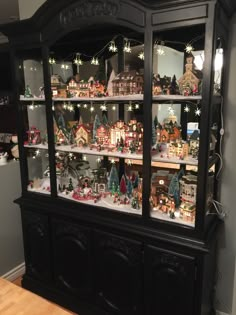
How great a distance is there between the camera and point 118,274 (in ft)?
6.37

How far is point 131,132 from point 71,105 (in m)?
0.59

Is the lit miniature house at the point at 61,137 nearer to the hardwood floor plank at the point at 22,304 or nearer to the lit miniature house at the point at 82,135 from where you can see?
the lit miniature house at the point at 82,135

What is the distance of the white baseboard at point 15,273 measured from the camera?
2.61 m

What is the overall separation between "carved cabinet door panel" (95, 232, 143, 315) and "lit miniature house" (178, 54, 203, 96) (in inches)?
40.0

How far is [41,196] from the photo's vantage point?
225 cm

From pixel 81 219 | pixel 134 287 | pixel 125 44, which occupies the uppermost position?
pixel 125 44

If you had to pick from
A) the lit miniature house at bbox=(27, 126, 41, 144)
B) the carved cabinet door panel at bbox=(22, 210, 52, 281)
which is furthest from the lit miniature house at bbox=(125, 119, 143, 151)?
the carved cabinet door panel at bbox=(22, 210, 52, 281)

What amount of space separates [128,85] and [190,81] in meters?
0.42

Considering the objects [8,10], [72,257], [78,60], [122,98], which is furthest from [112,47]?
[8,10]

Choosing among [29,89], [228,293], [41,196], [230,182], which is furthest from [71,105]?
[228,293]

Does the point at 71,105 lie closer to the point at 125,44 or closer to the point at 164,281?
the point at 125,44

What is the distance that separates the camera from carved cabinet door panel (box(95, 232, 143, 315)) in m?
1.86

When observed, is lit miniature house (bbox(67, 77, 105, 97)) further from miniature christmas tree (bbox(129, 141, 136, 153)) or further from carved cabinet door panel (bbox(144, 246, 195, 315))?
carved cabinet door panel (bbox(144, 246, 195, 315))

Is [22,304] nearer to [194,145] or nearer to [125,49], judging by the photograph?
[194,145]
